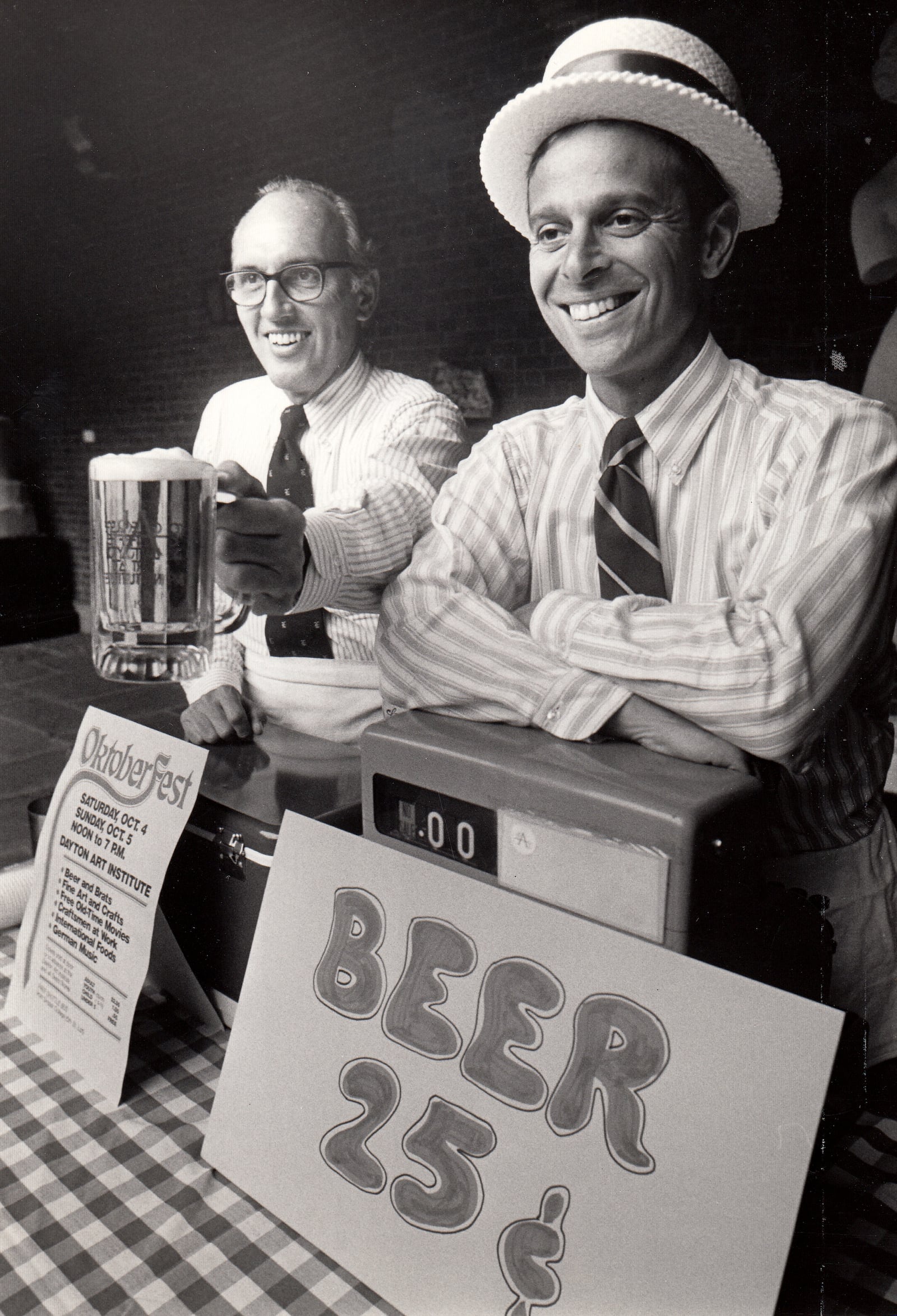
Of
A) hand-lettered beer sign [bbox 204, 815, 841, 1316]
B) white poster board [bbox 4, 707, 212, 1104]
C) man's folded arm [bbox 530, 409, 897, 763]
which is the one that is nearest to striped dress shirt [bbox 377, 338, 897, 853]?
man's folded arm [bbox 530, 409, 897, 763]

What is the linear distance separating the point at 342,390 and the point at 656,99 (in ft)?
2.02

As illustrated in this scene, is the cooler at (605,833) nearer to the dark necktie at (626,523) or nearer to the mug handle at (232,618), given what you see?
the dark necktie at (626,523)

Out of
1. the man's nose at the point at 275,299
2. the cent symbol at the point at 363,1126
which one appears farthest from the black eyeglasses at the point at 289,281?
the cent symbol at the point at 363,1126

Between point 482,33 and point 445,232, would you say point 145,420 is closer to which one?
point 445,232

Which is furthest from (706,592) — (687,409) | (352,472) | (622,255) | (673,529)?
(352,472)

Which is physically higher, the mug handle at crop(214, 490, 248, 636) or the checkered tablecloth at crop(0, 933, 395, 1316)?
the mug handle at crop(214, 490, 248, 636)

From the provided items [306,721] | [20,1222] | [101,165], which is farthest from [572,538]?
[101,165]

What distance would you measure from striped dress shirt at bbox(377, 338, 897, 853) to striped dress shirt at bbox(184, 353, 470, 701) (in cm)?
9

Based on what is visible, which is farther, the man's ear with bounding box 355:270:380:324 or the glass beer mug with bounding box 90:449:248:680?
the man's ear with bounding box 355:270:380:324

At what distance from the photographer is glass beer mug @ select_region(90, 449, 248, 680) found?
2.96ft

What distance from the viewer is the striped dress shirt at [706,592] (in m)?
0.87

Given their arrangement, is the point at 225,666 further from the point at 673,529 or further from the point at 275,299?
the point at 673,529

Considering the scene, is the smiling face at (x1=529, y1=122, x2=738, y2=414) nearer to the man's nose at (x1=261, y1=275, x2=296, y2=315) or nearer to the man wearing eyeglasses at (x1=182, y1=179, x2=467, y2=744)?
the man wearing eyeglasses at (x1=182, y1=179, x2=467, y2=744)

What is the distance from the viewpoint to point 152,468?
892mm
